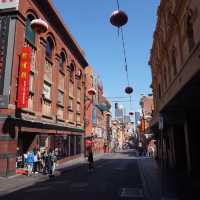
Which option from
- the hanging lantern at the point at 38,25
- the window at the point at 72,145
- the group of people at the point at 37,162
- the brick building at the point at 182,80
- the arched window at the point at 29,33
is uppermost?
the arched window at the point at 29,33

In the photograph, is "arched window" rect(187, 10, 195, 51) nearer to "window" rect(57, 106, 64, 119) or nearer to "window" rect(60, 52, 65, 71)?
"window" rect(57, 106, 64, 119)

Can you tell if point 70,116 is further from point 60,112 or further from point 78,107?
point 78,107

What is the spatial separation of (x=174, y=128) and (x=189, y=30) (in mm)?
10546

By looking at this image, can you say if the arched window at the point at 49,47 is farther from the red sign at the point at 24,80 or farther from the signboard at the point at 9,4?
the red sign at the point at 24,80

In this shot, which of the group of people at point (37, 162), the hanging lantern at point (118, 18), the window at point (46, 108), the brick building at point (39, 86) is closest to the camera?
the hanging lantern at point (118, 18)

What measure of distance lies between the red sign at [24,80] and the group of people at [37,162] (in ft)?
13.3

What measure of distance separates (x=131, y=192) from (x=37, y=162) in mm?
10936

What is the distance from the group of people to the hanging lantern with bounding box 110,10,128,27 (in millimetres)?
12931

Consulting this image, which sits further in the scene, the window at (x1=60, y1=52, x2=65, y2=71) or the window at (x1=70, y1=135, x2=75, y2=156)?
the window at (x1=70, y1=135, x2=75, y2=156)

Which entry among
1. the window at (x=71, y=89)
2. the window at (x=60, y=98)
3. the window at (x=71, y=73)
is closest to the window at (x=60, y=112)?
the window at (x=60, y=98)

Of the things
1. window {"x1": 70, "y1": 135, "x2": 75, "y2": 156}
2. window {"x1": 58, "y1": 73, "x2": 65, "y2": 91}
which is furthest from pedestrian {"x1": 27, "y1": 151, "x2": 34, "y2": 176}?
window {"x1": 70, "y1": 135, "x2": 75, "y2": 156}

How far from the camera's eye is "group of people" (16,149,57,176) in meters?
19.2

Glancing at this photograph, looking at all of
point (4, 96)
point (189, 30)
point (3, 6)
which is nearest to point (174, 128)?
point (189, 30)

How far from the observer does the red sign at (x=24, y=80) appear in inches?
742
